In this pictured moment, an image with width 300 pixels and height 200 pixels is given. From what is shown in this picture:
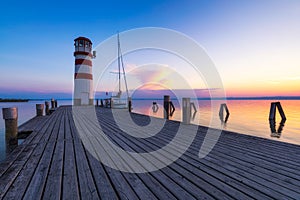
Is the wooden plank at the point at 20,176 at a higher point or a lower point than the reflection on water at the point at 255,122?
higher

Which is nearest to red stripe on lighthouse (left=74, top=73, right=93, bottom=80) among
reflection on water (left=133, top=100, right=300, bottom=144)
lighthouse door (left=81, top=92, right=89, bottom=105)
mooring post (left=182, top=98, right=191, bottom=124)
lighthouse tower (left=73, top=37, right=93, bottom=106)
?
lighthouse tower (left=73, top=37, right=93, bottom=106)

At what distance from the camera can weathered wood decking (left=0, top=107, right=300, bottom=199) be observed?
5.37 ft

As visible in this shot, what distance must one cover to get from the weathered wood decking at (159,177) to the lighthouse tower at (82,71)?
14951 mm

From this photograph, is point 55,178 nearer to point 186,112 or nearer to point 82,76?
point 186,112

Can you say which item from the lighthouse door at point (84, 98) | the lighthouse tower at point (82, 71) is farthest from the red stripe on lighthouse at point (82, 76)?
the lighthouse door at point (84, 98)

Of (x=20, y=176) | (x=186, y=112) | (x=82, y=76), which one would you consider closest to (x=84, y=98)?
(x=82, y=76)

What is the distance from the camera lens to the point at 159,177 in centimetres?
201

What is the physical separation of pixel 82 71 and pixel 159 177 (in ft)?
56.6

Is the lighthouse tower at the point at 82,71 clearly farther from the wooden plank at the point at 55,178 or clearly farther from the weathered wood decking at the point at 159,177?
the wooden plank at the point at 55,178

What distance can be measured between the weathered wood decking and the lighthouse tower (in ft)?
49.1

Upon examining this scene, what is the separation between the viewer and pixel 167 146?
3.46 metres

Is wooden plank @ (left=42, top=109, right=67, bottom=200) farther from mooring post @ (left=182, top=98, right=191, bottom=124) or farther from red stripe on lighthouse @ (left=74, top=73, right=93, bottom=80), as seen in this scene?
red stripe on lighthouse @ (left=74, top=73, right=93, bottom=80)

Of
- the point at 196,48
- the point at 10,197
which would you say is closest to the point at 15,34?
the point at 196,48

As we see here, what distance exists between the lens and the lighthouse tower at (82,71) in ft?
54.9
